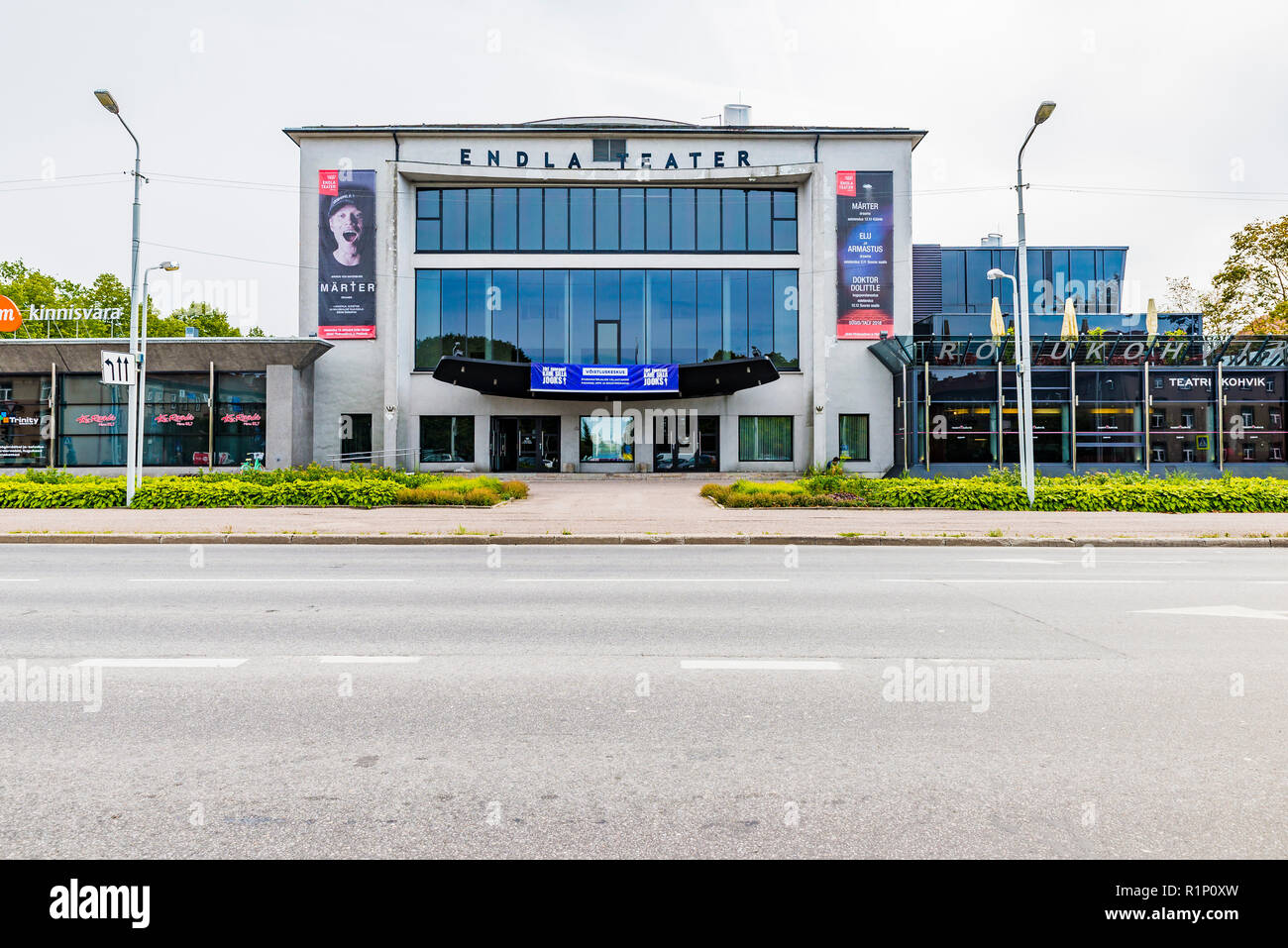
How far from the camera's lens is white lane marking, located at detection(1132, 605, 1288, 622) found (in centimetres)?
838

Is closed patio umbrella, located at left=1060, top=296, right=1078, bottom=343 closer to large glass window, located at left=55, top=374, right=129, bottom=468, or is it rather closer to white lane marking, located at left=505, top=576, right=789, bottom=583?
white lane marking, located at left=505, top=576, right=789, bottom=583

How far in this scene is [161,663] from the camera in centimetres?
633

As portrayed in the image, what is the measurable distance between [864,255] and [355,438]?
24575 mm

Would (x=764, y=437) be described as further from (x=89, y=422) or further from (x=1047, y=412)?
(x=89, y=422)

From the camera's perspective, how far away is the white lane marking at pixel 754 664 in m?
6.23

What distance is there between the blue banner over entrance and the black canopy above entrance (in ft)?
0.90

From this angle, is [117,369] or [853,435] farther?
[853,435]

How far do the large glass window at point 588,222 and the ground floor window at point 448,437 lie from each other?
786cm

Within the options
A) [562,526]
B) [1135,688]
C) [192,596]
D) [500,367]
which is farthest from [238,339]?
[1135,688]

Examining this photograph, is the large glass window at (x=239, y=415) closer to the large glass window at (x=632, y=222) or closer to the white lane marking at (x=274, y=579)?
the large glass window at (x=632, y=222)
